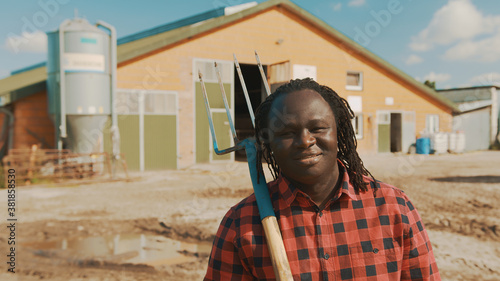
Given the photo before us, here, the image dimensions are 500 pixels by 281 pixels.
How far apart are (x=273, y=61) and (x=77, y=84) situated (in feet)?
24.9

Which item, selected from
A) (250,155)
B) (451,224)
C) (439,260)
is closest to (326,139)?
(250,155)

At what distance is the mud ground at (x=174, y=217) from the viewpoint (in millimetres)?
4426

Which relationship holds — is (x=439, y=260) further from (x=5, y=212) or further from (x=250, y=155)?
(x=5, y=212)

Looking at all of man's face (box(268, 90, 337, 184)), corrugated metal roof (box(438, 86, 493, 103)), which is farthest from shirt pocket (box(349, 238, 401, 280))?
corrugated metal roof (box(438, 86, 493, 103))

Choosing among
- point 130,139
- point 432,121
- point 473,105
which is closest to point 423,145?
point 432,121

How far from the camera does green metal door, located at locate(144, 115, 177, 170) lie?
13352 mm

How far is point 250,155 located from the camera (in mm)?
1647

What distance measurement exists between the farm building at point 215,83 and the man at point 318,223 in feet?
38.3

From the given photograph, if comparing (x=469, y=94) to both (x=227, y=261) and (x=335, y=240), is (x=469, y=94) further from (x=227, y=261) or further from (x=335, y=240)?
(x=227, y=261)

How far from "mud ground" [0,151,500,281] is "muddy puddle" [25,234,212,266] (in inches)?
1.9

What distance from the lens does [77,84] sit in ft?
37.7

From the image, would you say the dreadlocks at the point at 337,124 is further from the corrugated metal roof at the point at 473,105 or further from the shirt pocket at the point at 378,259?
the corrugated metal roof at the point at 473,105

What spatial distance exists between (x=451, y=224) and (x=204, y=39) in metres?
11.0

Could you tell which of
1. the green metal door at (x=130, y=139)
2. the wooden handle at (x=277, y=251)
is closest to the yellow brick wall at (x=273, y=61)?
the green metal door at (x=130, y=139)
